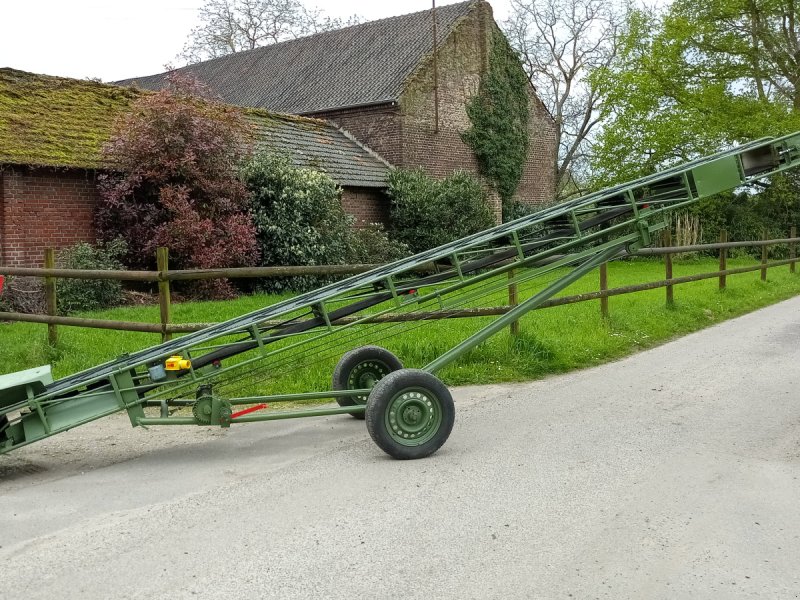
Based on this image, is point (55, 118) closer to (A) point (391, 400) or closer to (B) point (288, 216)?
(B) point (288, 216)

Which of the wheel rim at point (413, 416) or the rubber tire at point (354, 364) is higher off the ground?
the rubber tire at point (354, 364)

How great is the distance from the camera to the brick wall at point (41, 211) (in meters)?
17.5

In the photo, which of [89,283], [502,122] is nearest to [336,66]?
[502,122]

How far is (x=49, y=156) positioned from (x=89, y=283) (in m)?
3.04

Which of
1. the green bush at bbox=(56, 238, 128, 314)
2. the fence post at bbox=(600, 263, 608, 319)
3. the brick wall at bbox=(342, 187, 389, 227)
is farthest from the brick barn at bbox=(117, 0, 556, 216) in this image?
the fence post at bbox=(600, 263, 608, 319)

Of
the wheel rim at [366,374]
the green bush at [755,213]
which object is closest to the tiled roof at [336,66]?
the green bush at [755,213]

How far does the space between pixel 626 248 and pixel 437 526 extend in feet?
11.4

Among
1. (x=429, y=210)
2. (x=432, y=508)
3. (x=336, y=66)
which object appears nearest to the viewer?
(x=432, y=508)

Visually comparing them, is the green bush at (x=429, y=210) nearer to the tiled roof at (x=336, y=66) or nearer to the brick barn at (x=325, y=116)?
the brick barn at (x=325, y=116)

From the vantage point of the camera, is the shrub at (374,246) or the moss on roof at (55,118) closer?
the moss on roof at (55,118)

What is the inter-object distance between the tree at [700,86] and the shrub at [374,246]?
42.8 ft

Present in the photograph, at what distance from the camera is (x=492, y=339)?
10.5 metres

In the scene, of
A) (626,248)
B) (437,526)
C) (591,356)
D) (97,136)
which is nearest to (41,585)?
(437,526)

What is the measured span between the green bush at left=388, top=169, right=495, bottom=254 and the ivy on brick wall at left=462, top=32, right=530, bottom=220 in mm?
4845
